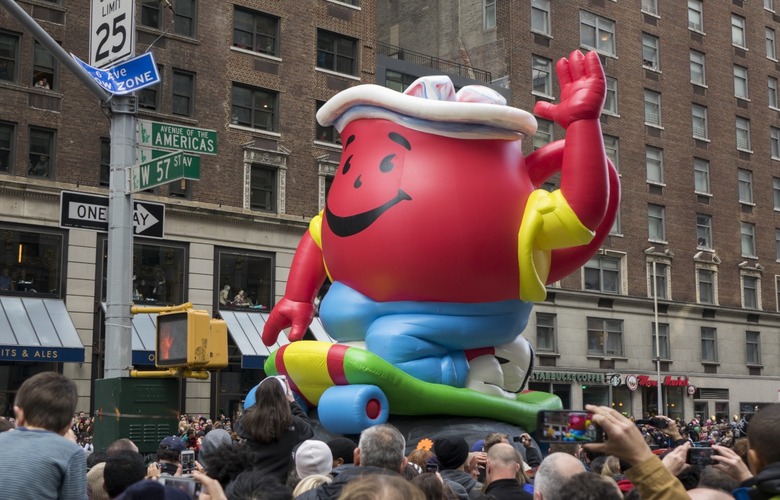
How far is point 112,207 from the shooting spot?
1056 centimetres

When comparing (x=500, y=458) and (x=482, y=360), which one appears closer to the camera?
(x=500, y=458)

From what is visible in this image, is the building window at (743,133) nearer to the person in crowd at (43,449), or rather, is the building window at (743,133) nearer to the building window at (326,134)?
the building window at (326,134)

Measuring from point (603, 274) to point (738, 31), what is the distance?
16.6 m

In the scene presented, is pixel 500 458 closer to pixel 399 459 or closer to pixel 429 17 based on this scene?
pixel 399 459

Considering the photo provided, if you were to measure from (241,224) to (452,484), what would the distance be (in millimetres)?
25869

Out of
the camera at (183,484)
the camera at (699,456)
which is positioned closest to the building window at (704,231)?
the camera at (699,456)

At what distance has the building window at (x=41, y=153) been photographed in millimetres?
28203

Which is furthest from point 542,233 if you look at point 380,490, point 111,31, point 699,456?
point 380,490

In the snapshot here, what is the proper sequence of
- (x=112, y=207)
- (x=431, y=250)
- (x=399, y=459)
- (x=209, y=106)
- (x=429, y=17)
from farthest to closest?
1. (x=429, y=17)
2. (x=209, y=106)
3. (x=431, y=250)
4. (x=112, y=207)
5. (x=399, y=459)

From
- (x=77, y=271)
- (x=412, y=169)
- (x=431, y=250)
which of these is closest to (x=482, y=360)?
(x=431, y=250)

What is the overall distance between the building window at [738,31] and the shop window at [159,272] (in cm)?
3240

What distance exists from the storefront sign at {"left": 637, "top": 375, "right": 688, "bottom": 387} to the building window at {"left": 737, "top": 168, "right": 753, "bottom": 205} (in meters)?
10.5

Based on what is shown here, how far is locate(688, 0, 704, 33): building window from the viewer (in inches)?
1924

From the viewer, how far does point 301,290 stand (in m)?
14.6
